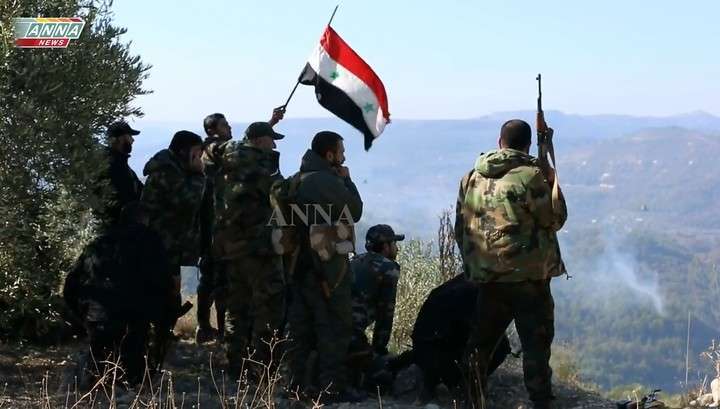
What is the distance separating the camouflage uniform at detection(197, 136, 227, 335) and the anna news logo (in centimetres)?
158

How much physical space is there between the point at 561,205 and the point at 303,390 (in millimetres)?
2463

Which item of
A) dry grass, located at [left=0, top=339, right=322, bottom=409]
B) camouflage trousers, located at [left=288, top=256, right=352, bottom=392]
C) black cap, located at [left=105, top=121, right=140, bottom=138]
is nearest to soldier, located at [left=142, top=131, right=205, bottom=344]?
black cap, located at [left=105, top=121, right=140, bottom=138]

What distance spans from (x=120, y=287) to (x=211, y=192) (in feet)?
6.85

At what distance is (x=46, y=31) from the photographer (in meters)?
7.76

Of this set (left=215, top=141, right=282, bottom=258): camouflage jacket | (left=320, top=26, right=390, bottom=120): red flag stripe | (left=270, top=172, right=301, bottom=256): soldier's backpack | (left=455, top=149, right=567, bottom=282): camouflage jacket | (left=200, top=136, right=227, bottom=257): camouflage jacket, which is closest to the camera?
(left=455, top=149, right=567, bottom=282): camouflage jacket

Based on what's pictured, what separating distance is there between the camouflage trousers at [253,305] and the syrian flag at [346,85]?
5.24 ft

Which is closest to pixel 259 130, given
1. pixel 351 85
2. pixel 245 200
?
pixel 245 200

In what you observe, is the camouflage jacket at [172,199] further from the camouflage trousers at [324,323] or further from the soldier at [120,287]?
the camouflage trousers at [324,323]

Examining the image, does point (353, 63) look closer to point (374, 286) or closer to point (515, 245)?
point (374, 286)

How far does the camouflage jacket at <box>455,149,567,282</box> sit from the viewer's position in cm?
661

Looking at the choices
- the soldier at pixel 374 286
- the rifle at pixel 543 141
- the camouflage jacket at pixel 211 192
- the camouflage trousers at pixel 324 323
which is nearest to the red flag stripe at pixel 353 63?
the camouflage jacket at pixel 211 192

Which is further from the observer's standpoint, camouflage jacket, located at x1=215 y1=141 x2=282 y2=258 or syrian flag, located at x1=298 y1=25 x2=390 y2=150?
syrian flag, located at x1=298 y1=25 x2=390 y2=150

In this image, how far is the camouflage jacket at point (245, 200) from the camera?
813 centimetres

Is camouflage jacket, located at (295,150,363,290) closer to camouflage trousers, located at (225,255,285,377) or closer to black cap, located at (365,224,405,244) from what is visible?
black cap, located at (365,224,405,244)
